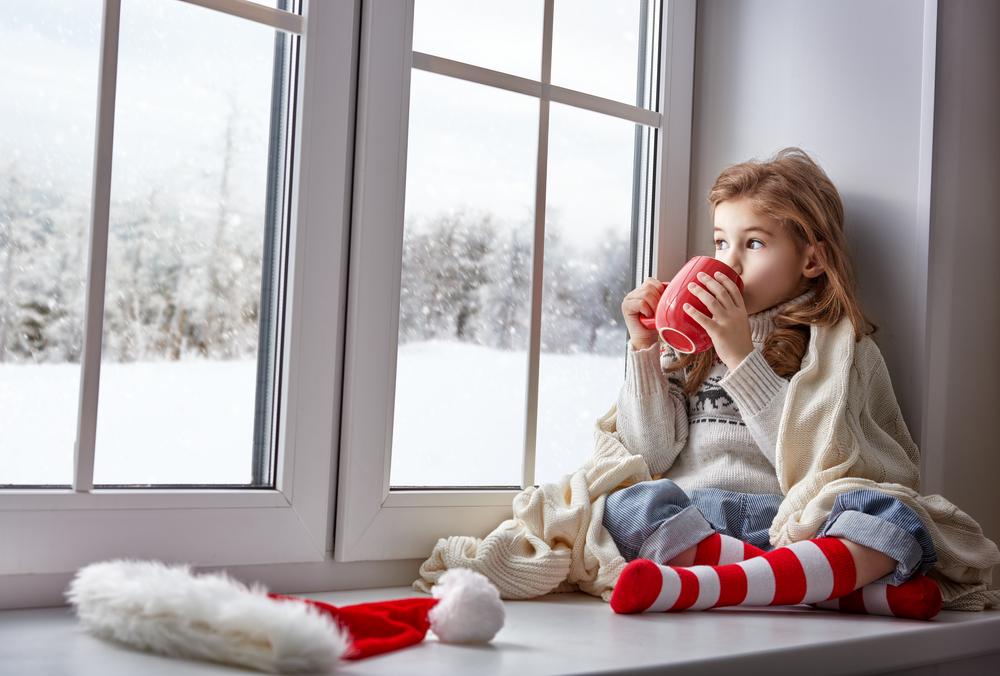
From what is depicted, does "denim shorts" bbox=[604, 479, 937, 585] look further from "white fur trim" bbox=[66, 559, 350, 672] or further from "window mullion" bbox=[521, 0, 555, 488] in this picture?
"white fur trim" bbox=[66, 559, 350, 672]

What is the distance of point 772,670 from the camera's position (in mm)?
944

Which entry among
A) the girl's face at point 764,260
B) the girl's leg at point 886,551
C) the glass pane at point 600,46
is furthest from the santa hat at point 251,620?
the glass pane at point 600,46

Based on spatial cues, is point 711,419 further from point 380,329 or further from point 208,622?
point 208,622

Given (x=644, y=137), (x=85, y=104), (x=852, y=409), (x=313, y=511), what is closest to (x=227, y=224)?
(x=85, y=104)

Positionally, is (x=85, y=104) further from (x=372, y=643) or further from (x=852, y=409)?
(x=852, y=409)

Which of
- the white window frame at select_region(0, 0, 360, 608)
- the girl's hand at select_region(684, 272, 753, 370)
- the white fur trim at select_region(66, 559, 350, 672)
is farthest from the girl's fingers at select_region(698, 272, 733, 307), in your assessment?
the white fur trim at select_region(66, 559, 350, 672)

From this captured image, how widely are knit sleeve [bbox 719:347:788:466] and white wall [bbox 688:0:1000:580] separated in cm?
21

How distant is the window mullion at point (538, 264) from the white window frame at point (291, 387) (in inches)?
11.6

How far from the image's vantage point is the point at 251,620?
0.79 m

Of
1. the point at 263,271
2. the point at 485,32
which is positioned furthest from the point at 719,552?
the point at 485,32

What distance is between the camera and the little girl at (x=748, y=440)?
3.62ft

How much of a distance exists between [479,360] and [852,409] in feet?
1.62

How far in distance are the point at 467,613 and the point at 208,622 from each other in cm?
24

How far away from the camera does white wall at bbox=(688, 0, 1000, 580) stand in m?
1.34
